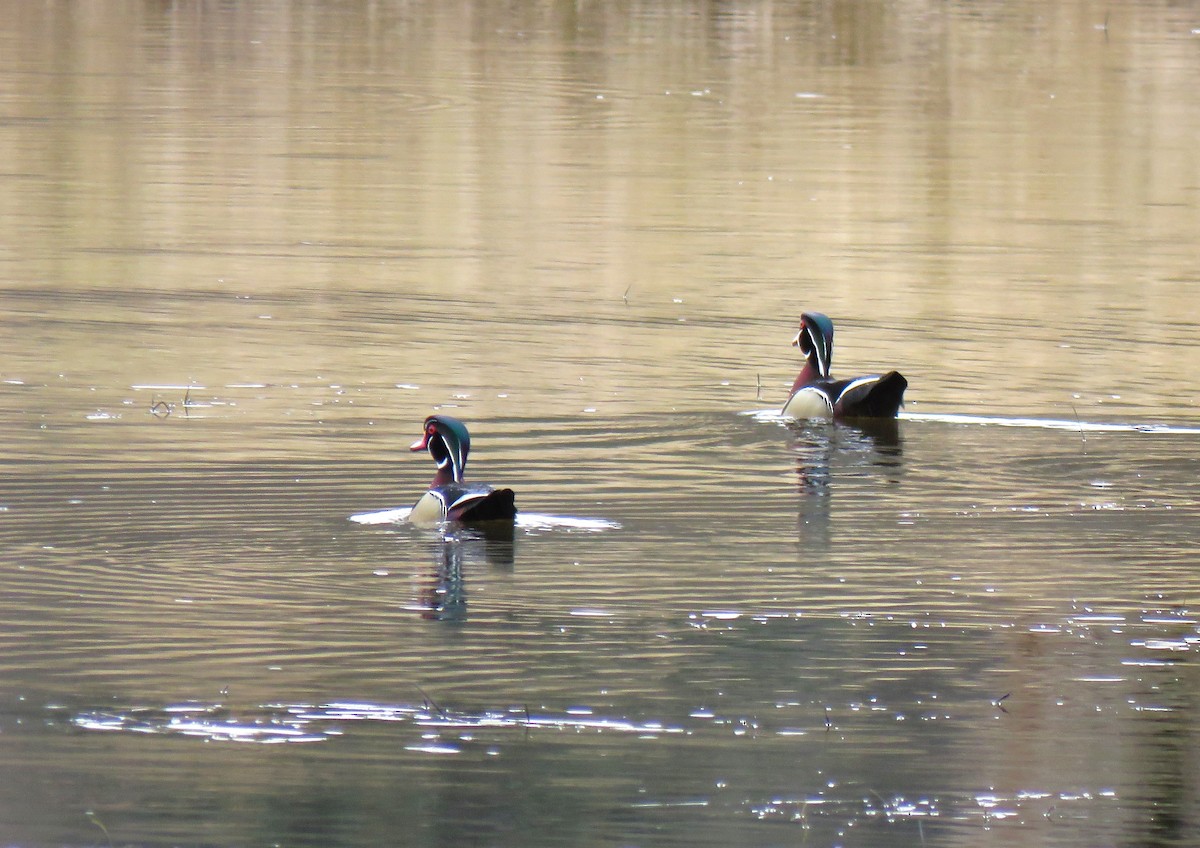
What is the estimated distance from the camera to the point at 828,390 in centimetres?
1530

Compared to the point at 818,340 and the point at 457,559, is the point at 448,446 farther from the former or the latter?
the point at 818,340

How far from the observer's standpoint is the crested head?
51.5 ft

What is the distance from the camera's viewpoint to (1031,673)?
9344 mm

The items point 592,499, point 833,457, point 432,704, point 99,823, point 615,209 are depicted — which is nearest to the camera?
point 99,823

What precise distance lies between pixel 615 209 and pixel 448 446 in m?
15.0

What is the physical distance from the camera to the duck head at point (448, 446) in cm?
1205

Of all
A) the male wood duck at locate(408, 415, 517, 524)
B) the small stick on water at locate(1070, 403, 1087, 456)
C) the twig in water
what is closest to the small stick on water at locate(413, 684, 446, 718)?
the twig in water

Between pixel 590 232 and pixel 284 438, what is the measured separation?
1122cm

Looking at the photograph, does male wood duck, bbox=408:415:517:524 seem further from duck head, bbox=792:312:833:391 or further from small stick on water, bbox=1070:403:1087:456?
duck head, bbox=792:312:833:391

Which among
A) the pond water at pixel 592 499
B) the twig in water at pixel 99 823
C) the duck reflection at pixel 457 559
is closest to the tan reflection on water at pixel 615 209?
the pond water at pixel 592 499

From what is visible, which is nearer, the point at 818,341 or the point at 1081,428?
the point at 1081,428

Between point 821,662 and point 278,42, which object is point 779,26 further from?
point 821,662

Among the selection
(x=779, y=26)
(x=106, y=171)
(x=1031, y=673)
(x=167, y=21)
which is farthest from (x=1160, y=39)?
(x=1031, y=673)

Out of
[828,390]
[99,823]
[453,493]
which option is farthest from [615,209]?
[99,823]
